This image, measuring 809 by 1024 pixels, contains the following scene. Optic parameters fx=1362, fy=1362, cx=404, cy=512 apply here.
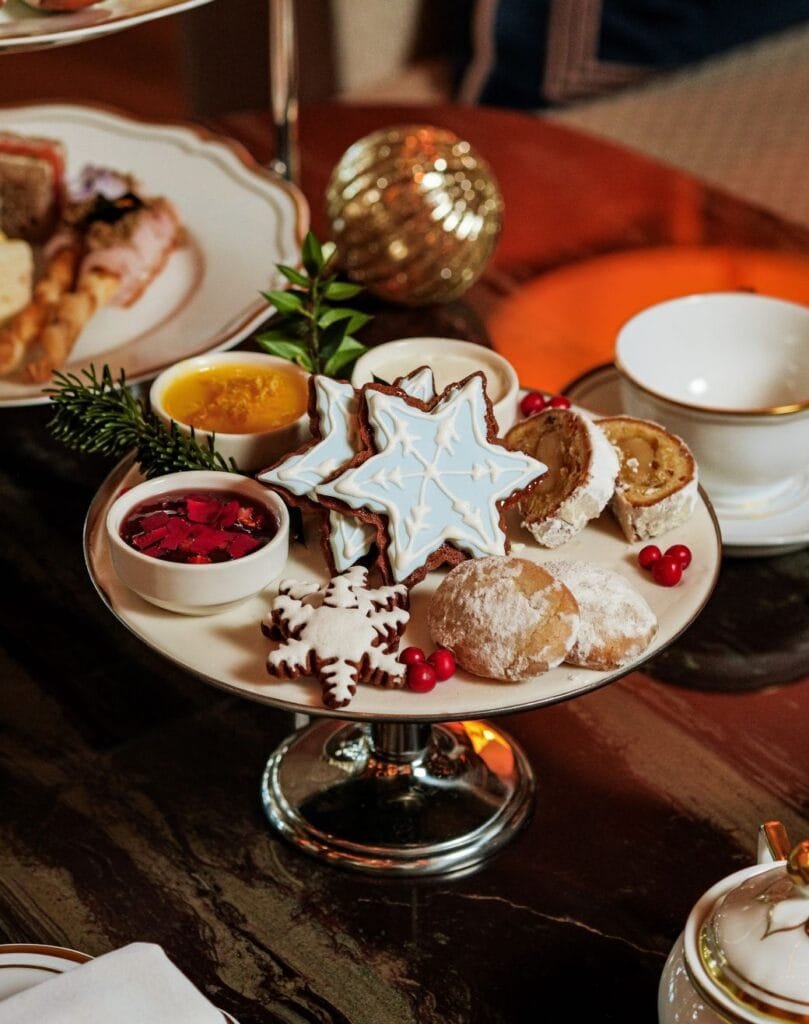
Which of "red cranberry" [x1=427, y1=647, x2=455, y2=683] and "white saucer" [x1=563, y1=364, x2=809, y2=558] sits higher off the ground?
"red cranberry" [x1=427, y1=647, x2=455, y2=683]

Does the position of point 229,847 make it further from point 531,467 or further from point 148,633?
point 531,467

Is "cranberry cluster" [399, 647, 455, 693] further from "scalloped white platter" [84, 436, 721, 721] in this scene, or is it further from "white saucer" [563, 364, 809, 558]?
"white saucer" [563, 364, 809, 558]

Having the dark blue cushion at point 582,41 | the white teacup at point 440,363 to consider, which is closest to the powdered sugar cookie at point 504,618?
the white teacup at point 440,363

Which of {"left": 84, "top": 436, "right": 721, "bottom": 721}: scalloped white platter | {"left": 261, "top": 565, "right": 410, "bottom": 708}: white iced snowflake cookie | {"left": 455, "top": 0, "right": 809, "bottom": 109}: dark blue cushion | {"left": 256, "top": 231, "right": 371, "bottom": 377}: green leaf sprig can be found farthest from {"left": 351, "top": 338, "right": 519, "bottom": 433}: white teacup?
{"left": 455, "top": 0, "right": 809, "bottom": 109}: dark blue cushion

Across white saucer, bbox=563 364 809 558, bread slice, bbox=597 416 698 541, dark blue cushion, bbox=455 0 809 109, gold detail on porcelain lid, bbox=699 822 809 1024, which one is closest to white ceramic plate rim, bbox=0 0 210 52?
bread slice, bbox=597 416 698 541

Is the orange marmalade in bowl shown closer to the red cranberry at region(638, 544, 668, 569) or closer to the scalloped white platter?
the scalloped white platter

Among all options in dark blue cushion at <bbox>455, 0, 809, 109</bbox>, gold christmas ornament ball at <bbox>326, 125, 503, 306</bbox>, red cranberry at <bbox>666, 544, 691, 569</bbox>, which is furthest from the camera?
→ dark blue cushion at <bbox>455, 0, 809, 109</bbox>

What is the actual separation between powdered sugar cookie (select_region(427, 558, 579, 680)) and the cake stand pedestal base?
161 mm

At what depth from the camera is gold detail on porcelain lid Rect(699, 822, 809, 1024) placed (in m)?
0.58

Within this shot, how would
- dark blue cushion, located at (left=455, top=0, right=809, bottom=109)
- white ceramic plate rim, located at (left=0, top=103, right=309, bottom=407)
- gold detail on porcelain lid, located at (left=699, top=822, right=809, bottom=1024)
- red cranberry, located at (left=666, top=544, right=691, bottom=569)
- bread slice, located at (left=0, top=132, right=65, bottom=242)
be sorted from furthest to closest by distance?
1. dark blue cushion, located at (left=455, top=0, right=809, bottom=109)
2. bread slice, located at (left=0, top=132, right=65, bottom=242)
3. white ceramic plate rim, located at (left=0, top=103, right=309, bottom=407)
4. red cranberry, located at (left=666, top=544, right=691, bottom=569)
5. gold detail on porcelain lid, located at (left=699, top=822, right=809, bottom=1024)

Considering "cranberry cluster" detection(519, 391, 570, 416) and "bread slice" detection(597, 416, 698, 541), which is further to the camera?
"cranberry cluster" detection(519, 391, 570, 416)

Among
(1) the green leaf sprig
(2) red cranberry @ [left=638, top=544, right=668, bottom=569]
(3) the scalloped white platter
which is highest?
(1) the green leaf sprig

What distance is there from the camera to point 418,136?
1379 mm

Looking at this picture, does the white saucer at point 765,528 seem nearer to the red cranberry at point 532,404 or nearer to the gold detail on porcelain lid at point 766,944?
the red cranberry at point 532,404
